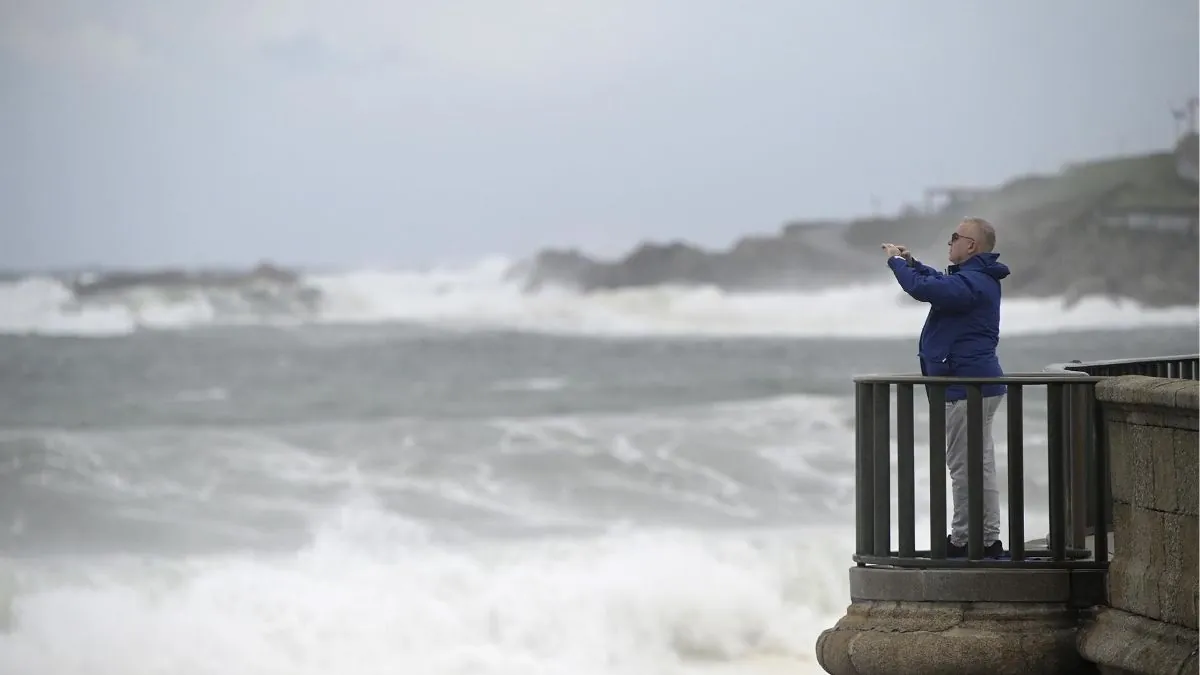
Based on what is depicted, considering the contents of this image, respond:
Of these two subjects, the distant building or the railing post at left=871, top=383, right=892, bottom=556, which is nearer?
the railing post at left=871, top=383, right=892, bottom=556

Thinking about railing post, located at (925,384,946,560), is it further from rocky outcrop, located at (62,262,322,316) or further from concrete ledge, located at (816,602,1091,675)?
rocky outcrop, located at (62,262,322,316)

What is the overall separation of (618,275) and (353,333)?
889 centimetres

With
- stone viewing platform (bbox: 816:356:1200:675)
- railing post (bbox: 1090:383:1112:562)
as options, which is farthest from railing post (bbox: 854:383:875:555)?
railing post (bbox: 1090:383:1112:562)

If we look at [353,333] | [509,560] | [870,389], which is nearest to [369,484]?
[509,560]

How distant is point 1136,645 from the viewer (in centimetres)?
589

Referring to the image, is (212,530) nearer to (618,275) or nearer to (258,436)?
(258,436)

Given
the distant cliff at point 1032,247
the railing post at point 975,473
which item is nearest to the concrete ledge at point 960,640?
the railing post at point 975,473

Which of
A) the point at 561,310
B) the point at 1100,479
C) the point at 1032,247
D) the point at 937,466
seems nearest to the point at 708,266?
the point at 561,310

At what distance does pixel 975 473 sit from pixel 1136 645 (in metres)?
0.87

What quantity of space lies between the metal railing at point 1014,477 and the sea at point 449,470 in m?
17.8

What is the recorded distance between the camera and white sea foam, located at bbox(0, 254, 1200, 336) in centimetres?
5322

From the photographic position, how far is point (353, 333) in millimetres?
54031

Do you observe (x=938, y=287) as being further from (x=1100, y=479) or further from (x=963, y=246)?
(x=1100, y=479)

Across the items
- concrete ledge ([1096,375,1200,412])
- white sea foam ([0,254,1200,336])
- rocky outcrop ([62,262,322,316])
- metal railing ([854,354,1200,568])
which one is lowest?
metal railing ([854,354,1200,568])
